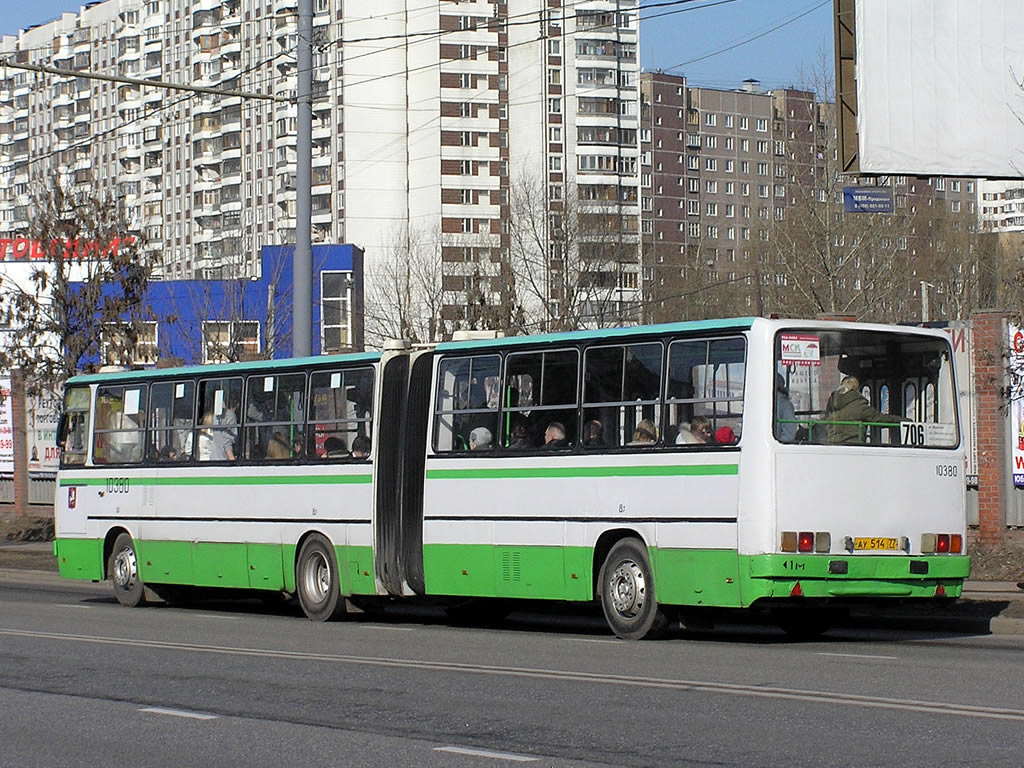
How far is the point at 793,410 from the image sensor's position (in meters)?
16.0

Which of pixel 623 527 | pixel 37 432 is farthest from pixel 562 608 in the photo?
pixel 37 432

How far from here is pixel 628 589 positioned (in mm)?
16938

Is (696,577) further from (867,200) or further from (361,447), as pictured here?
(867,200)

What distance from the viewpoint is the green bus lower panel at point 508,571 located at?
17.5m

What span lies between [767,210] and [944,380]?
149 meters

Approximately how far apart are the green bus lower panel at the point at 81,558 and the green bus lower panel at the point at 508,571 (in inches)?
271

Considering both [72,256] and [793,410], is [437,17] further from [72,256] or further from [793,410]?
[793,410]

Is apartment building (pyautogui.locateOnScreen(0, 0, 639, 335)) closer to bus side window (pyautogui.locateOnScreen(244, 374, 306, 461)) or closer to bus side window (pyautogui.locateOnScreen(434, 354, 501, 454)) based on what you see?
bus side window (pyautogui.locateOnScreen(244, 374, 306, 461))

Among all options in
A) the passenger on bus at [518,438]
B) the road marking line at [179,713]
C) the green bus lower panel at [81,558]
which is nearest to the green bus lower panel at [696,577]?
the passenger on bus at [518,438]

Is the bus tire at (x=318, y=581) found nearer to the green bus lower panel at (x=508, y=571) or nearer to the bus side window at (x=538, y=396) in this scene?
the green bus lower panel at (x=508, y=571)

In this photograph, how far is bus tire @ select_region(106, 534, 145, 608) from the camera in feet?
77.6

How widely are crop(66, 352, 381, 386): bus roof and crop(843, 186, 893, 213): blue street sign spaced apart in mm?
13821

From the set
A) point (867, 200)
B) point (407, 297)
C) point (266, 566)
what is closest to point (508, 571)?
point (266, 566)

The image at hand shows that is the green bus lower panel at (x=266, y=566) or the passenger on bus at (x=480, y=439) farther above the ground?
the passenger on bus at (x=480, y=439)
